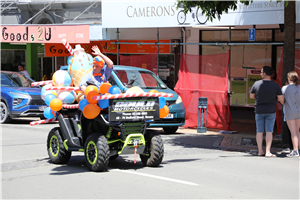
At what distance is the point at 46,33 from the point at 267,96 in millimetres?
12039

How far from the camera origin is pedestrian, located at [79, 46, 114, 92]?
7.77 meters

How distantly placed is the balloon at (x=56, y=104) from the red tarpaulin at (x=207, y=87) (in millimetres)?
6535

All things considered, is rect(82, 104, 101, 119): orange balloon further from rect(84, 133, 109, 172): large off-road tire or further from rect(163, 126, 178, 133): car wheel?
rect(163, 126, 178, 133): car wheel

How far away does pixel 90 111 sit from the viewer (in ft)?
23.5

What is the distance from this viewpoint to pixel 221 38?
17.6 m

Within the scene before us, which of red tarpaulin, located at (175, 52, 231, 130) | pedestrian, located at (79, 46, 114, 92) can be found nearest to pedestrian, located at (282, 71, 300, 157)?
red tarpaulin, located at (175, 52, 231, 130)

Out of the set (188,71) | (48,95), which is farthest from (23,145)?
(188,71)

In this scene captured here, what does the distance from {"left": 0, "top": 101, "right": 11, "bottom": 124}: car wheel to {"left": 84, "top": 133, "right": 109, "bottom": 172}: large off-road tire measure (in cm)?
844

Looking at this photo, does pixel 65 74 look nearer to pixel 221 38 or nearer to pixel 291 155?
pixel 291 155

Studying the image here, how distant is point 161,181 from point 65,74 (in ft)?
8.81

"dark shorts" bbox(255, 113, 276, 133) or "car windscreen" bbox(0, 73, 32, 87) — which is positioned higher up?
"car windscreen" bbox(0, 73, 32, 87)

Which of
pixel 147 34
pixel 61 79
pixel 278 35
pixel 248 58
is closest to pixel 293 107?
pixel 61 79

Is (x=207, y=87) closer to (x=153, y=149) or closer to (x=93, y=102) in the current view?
(x=153, y=149)

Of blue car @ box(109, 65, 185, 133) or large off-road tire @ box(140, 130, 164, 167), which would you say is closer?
large off-road tire @ box(140, 130, 164, 167)
